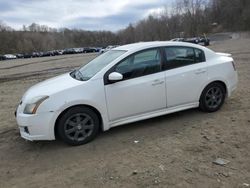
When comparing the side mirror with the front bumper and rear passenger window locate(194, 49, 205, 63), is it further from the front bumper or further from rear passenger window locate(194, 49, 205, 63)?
rear passenger window locate(194, 49, 205, 63)

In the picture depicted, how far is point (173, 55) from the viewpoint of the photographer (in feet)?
20.8

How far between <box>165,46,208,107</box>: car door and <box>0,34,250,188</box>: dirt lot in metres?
0.46

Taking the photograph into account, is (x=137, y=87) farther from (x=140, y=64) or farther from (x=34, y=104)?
(x=34, y=104)

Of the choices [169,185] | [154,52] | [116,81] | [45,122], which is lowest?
[169,185]

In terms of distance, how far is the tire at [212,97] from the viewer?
6.62m

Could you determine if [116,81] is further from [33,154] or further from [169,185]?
[169,185]

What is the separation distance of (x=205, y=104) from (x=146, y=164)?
261 cm

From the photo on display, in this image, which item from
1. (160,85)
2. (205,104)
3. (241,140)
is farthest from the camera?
(205,104)

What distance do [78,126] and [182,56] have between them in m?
2.53

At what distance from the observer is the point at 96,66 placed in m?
6.17

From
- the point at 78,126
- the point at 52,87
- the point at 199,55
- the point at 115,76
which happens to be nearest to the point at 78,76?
the point at 52,87

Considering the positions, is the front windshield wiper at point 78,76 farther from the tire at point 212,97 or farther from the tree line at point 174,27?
the tree line at point 174,27

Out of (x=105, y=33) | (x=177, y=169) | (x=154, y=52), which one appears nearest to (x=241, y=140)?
(x=177, y=169)

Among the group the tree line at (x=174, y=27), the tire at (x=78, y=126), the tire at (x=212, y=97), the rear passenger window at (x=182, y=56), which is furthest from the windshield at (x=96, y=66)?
the tree line at (x=174, y=27)
